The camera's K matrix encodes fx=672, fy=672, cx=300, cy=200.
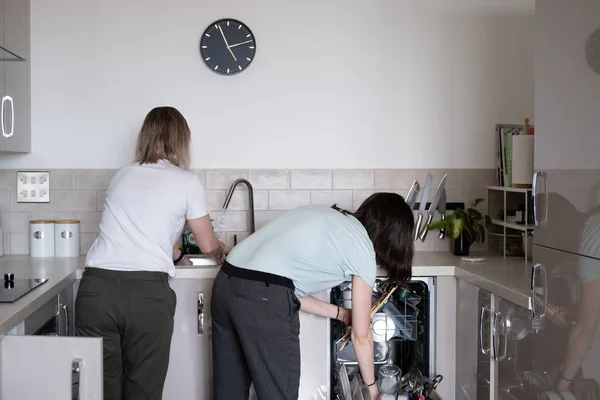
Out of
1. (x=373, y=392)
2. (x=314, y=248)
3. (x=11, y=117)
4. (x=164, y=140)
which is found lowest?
(x=373, y=392)

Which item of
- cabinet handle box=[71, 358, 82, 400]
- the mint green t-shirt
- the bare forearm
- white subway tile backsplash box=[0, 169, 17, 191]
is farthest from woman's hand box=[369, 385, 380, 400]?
white subway tile backsplash box=[0, 169, 17, 191]

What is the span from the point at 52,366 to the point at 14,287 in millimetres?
568

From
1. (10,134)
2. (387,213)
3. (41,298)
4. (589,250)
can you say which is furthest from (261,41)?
(589,250)

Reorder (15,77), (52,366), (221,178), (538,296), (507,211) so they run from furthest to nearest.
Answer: (221,178)
(507,211)
(15,77)
(538,296)
(52,366)

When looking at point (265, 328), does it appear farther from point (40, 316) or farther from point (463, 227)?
point (463, 227)

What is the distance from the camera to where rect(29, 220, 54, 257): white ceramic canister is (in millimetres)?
3213

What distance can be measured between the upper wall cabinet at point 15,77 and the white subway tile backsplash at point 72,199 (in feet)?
0.90

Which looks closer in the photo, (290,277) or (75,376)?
(75,376)

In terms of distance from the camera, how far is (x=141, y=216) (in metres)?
2.35

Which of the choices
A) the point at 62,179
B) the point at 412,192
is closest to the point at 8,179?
the point at 62,179

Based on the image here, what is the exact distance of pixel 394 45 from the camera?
3.47 m

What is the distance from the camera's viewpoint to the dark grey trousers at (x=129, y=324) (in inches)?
91.3

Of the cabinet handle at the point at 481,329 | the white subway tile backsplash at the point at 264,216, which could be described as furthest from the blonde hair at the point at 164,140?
the cabinet handle at the point at 481,329

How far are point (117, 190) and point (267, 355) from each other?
789 millimetres
